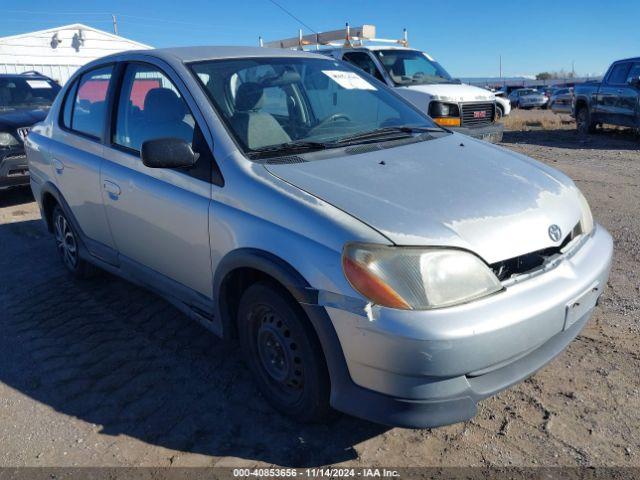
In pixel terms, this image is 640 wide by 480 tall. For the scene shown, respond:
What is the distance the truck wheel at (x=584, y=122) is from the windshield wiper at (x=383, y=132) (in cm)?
1218

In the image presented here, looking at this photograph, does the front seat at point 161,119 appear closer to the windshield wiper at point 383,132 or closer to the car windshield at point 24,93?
the windshield wiper at point 383,132

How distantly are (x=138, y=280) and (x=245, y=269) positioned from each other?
4.18 ft

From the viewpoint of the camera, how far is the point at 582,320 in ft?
8.66

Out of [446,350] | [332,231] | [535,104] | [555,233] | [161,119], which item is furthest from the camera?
[535,104]

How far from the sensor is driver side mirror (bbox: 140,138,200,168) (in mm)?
2773

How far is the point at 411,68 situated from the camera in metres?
9.84

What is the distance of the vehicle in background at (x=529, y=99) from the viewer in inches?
1314

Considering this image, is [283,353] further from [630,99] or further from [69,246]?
[630,99]

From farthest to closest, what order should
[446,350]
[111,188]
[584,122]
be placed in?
[584,122] → [111,188] → [446,350]

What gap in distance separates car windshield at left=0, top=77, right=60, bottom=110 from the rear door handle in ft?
16.9

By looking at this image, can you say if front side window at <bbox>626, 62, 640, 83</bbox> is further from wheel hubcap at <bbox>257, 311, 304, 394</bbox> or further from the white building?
the white building

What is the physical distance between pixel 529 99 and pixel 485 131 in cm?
2771

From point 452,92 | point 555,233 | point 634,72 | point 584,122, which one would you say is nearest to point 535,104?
point 584,122

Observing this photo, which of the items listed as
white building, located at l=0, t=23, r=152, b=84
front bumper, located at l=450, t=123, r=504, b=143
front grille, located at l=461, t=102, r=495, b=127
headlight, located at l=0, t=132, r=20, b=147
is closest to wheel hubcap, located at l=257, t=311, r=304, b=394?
headlight, located at l=0, t=132, r=20, b=147
